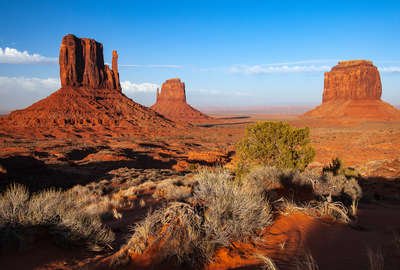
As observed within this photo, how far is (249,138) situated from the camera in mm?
12586

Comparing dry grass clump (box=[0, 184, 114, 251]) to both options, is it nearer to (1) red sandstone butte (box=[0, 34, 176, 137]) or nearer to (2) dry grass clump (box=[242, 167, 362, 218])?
(2) dry grass clump (box=[242, 167, 362, 218])

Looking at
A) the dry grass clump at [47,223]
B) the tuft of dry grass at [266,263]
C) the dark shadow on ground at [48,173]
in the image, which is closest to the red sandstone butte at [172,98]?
the dark shadow on ground at [48,173]

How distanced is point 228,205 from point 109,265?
207cm

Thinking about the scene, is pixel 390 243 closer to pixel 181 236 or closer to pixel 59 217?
pixel 181 236

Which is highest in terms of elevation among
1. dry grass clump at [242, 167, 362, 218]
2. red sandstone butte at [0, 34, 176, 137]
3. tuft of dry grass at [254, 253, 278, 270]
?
red sandstone butte at [0, 34, 176, 137]

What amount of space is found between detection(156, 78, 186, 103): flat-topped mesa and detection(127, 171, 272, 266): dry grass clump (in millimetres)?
126124

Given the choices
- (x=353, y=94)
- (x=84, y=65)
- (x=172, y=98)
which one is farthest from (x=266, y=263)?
(x=172, y=98)

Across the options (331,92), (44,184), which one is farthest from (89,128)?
(331,92)

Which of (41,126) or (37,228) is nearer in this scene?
(37,228)

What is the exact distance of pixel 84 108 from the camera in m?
51.4

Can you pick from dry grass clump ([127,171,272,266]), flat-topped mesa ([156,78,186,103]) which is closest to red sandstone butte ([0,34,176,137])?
dry grass clump ([127,171,272,266])

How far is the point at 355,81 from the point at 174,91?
285 ft

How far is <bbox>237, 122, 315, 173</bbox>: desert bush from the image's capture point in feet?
37.2

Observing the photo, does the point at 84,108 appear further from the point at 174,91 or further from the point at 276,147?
the point at 174,91
